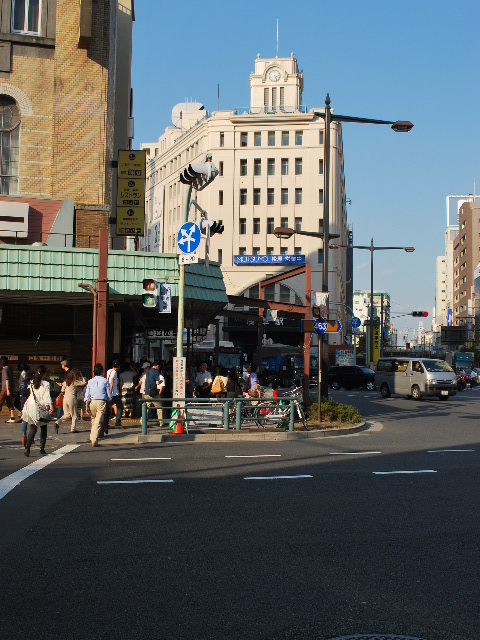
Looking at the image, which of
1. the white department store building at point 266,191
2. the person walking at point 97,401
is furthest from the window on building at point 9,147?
the white department store building at point 266,191

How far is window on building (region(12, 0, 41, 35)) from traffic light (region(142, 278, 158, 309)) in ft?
33.0

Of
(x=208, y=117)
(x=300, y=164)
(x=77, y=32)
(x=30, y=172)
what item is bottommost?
(x=30, y=172)

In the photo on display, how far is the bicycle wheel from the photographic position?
755 inches

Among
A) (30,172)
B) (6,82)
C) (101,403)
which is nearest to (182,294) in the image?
(101,403)

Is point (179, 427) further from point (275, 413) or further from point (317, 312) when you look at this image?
point (317, 312)

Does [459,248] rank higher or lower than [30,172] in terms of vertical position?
higher

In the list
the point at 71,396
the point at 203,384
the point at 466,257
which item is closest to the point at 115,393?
the point at 71,396

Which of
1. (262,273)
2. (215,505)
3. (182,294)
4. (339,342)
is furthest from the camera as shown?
(339,342)

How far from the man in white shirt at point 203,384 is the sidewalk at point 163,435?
3370mm

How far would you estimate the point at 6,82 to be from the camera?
23.3 meters

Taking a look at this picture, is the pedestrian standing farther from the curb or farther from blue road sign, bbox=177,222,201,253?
blue road sign, bbox=177,222,201,253

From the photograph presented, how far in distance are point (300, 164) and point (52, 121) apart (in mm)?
60463

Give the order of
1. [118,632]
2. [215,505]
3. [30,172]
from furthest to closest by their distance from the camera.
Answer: [30,172]
[215,505]
[118,632]

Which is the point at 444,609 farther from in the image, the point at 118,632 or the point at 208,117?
the point at 208,117
